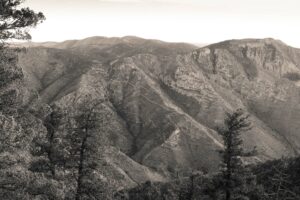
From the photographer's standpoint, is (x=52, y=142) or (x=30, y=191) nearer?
(x=30, y=191)

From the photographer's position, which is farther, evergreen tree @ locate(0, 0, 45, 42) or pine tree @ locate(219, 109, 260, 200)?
pine tree @ locate(219, 109, 260, 200)

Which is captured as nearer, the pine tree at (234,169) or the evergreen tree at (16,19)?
the evergreen tree at (16,19)

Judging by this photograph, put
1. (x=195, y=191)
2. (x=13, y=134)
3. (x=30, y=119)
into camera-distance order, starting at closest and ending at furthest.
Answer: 1. (x=13, y=134)
2. (x=30, y=119)
3. (x=195, y=191)

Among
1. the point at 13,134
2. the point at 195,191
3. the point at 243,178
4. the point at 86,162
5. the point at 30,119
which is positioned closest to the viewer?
the point at 13,134

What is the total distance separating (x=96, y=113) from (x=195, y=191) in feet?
73.4

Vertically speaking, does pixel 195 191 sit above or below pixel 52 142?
below

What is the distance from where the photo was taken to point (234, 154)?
2925cm

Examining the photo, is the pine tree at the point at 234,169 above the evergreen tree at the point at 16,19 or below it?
below

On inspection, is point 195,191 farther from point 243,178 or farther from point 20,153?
point 20,153

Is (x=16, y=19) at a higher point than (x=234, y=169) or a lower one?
higher

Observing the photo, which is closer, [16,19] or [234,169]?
[16,19]

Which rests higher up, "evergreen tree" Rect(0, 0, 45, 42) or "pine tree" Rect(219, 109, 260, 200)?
"evergreen tree" Rect(0, 0, 45, 42)

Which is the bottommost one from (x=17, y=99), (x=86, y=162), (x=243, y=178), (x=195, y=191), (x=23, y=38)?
(x=195, y=191)

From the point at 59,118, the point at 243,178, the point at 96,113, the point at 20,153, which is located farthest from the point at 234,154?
the point at 20,153
